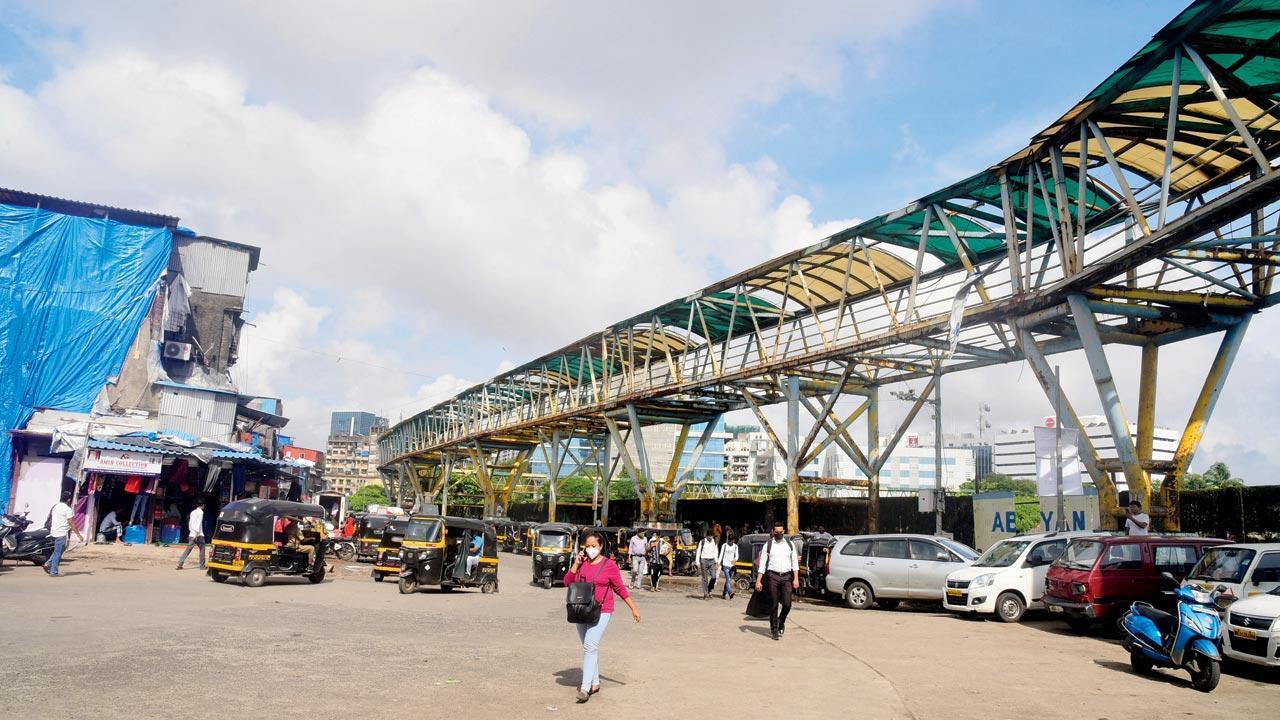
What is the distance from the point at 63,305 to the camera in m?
33.2

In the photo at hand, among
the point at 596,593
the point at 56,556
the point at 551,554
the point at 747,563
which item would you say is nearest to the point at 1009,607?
the point at 747,563

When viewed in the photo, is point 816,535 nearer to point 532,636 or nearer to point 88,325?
point 532,636

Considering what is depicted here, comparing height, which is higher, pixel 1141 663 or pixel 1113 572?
pixel 1113 572

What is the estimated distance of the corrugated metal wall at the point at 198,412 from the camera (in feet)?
117

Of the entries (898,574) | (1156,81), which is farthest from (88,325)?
(1156,81)

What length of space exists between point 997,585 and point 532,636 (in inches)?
345

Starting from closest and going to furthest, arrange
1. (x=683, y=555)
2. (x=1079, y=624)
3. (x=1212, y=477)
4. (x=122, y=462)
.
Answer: (x=1079, y=624) < (x=683, y=555) < (x=122, y=462) < (x=1212, y=477)

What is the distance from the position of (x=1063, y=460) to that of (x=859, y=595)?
17.4ft

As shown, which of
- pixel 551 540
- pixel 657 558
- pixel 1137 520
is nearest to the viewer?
pixel 1137 520

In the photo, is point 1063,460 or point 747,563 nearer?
point 1063,460

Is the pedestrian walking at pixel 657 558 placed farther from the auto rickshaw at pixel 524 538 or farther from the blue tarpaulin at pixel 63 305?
the blue tarpaulin at pixel 63 305

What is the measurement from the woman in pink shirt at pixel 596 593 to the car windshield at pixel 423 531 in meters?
11.6

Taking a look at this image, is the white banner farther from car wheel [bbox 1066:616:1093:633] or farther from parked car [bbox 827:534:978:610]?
car wheel [bbox 1066:616:1093:633]

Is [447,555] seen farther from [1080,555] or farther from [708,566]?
[1080,555]
